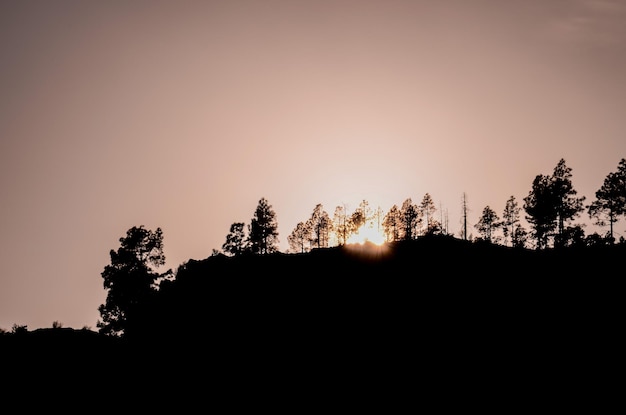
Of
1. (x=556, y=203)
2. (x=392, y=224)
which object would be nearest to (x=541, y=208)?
(x=556, y=203)

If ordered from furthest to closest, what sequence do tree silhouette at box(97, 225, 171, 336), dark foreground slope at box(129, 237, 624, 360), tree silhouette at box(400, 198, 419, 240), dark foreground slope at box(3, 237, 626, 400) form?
tree silhouette at box(400, 198, 419, 240), tree silhouette at box(97, 225, 171, 336), dark foreground slope at box(129, 237, 624, 360), dark foreground slope at box(3, 237, 626, 400)

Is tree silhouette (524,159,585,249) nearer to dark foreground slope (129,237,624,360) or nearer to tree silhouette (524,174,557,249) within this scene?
tree silhouette (524,174,557,249)

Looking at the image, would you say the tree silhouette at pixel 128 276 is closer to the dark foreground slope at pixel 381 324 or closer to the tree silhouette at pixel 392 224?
the dark foreground slope at pixel 381 324

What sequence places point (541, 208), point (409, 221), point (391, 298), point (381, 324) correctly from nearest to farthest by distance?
point (381, 324) < point (391, 298) < point (541, 208) < point (409, 221)

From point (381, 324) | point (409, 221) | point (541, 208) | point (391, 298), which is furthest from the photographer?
point (409, 221)

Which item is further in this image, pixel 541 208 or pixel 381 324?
pixel 541 208

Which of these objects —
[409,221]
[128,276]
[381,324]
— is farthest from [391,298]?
[409,221]

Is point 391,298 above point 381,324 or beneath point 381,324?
above

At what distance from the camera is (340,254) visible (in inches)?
2028

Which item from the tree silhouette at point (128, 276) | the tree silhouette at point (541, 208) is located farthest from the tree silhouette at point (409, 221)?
the tree silhouette at point (128, 276)

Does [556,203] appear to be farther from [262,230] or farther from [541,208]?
[262,230]

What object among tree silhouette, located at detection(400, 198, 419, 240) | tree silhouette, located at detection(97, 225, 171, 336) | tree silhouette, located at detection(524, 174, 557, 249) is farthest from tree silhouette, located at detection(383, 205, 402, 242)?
tree silhouette, located at detection(97, 225, 171, 336)

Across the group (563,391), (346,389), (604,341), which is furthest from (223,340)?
(604,341)

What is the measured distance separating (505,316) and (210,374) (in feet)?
86.7
